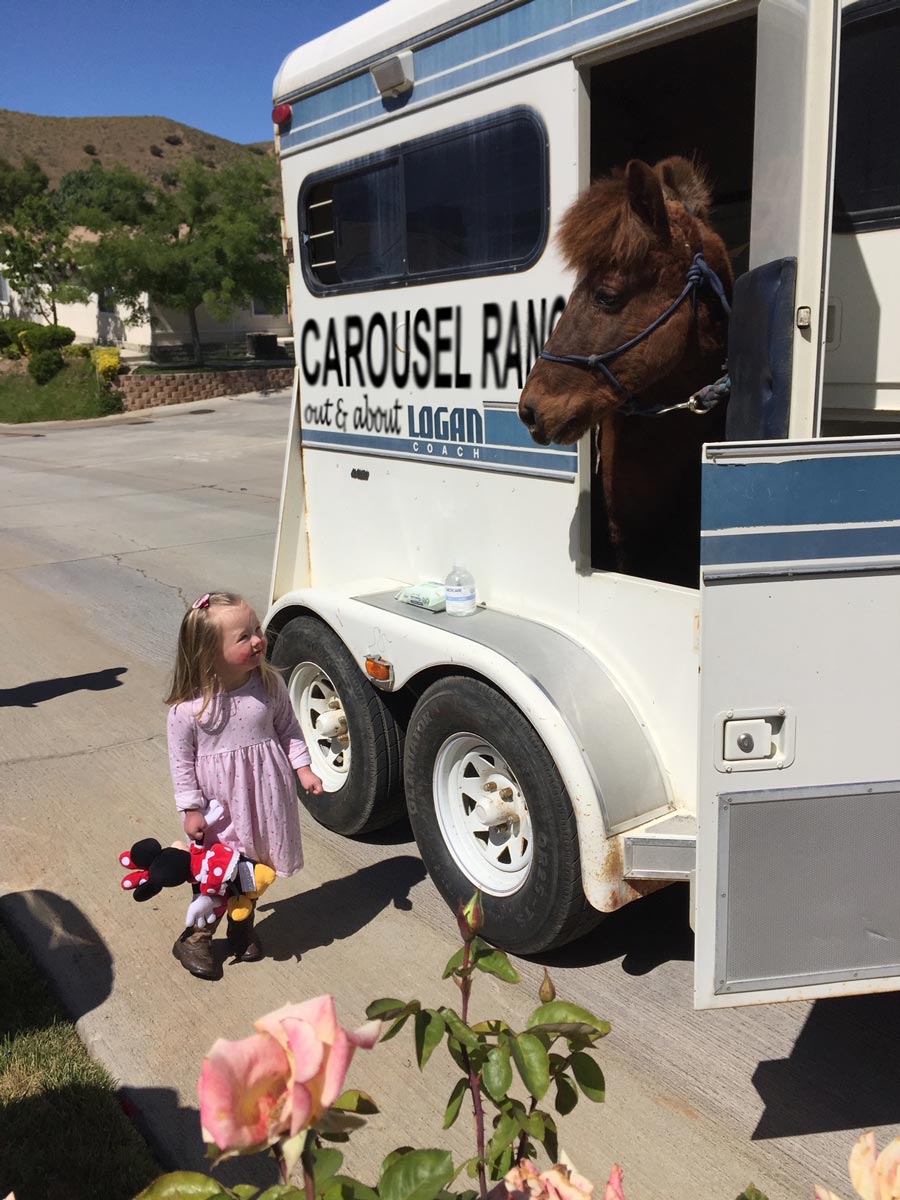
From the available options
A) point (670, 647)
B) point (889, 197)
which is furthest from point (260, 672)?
point (889, 197)

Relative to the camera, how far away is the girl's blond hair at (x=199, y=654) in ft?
11.0

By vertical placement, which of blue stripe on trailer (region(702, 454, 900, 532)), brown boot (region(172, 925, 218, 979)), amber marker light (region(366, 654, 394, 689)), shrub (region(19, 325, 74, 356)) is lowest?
brown boot (region(172, 925, 218, 979))

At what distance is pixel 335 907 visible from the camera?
3.99 meters

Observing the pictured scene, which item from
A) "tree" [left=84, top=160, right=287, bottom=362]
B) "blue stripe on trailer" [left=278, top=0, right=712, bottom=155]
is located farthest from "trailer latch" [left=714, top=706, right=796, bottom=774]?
"tree" [left=84, top=160, right=287, bottom=362]

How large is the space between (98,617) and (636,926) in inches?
234

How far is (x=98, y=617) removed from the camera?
8.34 m

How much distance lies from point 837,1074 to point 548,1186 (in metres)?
2.22

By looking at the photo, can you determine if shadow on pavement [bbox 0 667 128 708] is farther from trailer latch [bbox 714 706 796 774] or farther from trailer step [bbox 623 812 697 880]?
trailer latch [bbox 714 706 796 774]

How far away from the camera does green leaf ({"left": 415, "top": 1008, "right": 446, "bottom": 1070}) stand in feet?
4.13

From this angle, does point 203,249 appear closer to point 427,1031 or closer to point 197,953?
point 197,953

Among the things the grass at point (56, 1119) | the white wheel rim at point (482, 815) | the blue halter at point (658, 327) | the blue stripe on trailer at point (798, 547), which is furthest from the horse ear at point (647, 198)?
the grass at point (56, 1119)

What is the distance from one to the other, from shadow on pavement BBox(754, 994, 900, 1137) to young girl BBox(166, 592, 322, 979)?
1.73m

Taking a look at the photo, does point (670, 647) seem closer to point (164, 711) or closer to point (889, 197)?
point (889, 197)

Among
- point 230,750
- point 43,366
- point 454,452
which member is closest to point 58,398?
point 43,366
